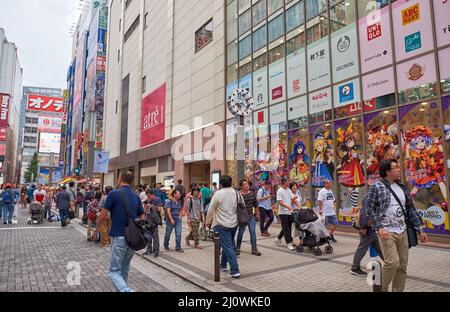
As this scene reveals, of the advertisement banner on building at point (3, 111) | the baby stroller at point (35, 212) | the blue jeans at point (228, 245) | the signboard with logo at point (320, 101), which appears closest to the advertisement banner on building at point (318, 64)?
the signboard with logo at point (320, 101)

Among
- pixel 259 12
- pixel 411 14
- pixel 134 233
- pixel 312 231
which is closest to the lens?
pixel 134 233

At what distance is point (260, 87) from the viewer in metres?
17.3

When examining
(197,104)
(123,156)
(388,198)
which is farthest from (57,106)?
(388,198)

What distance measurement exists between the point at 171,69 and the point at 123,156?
14010 mm

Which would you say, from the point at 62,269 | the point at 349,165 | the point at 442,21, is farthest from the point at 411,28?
the point at 62,269

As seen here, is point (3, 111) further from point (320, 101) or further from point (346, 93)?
point (346, 93)

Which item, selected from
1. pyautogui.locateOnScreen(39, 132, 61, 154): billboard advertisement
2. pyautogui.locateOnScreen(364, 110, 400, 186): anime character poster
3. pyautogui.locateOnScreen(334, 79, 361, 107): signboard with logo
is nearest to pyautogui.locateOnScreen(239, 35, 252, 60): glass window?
pyautogui.locateOnScreen(334, 79, 361, 107): signboard with logo

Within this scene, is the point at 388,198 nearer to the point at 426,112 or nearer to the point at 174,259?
the point at 174,259

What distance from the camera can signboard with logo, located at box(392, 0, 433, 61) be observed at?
10.0 m

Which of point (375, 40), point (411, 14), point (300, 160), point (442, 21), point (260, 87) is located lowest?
point (300, 160)

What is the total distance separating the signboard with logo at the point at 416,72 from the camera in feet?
32.4

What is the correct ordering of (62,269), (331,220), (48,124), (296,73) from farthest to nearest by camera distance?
(48,124), (296,73), (331,220), (62,269)

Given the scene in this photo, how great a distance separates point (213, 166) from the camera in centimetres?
2052

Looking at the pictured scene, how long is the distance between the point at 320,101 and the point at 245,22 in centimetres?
814
